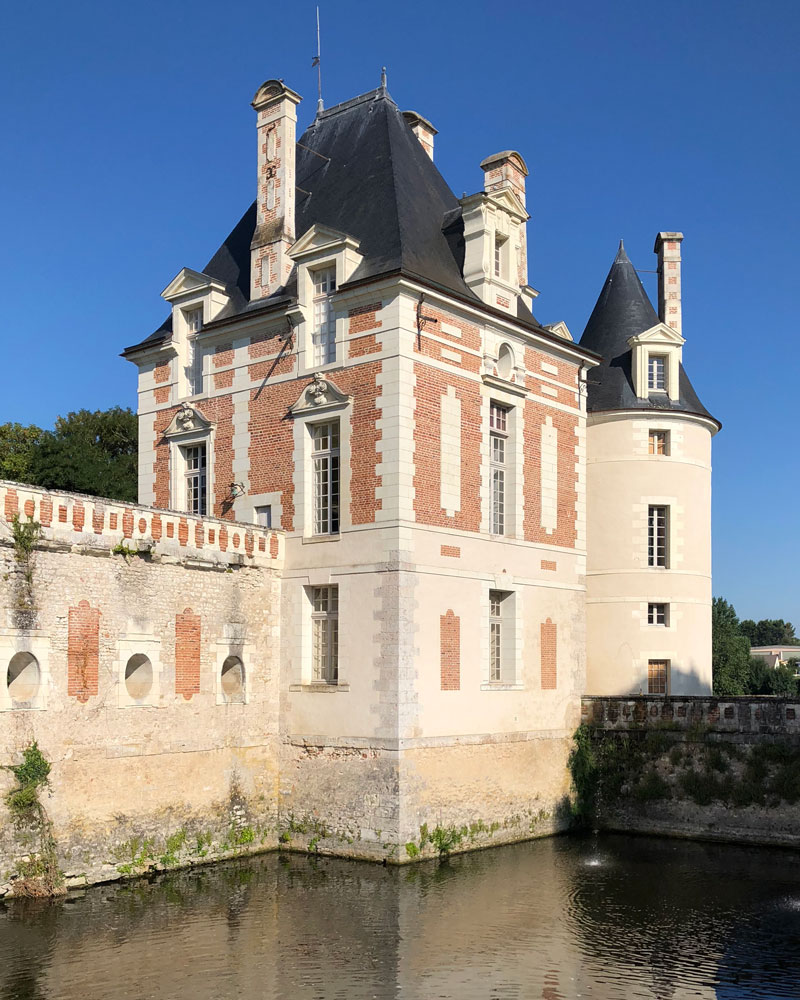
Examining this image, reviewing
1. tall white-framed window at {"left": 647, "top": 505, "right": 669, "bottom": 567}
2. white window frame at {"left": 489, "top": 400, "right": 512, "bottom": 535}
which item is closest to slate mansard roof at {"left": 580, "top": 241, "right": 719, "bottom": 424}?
tall white-framed window at {"left": 647, "top": 505, "right": 669, "bottom": 567}

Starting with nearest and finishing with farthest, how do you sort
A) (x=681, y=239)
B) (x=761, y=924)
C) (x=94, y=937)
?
(x=94, y=937), (x=761, y=924), (x=681, y=239)

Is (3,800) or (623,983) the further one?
(3,800)

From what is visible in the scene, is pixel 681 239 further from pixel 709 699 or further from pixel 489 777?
pixel 489 777

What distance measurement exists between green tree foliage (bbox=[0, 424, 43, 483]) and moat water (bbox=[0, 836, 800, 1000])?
19.2 m

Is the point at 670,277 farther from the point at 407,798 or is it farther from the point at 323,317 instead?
the point at 407,798

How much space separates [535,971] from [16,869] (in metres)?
6.39

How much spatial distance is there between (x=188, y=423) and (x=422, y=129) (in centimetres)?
766

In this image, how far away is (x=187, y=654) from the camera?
15539mm

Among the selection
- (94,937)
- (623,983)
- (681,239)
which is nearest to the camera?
(623,983)

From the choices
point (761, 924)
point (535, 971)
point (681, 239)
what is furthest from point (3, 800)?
point (681, 239)

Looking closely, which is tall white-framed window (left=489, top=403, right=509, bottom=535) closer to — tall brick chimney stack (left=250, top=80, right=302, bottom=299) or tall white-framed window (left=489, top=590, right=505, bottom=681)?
tall white-framed window (left=489, top=590, right=505, bottom=681)

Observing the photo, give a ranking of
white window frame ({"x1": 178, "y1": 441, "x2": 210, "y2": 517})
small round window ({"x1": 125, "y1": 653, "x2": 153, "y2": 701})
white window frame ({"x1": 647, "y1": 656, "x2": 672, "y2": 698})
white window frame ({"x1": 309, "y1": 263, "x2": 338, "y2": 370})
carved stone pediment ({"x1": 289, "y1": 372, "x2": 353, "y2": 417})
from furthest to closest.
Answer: white window frame ({"x1": 647, "y1": 656, "x2": 672, "y2": 698}) < white window frame ({"x1": 178, "y1": 441, "x2": 210, "y2": 517}) < white window frame ({"x1": 309, "y1": 263, "x2": 338, "y2": 370}) < carved stone pediment ({"x1": 289, "y1": 372, "x2": 353, "y2": 417}) < small round window ({"x1": 125, "y1": 653, "x2": 153, "y2": 701})

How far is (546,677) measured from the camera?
18.8m

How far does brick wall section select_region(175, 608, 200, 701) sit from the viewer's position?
15414mm
